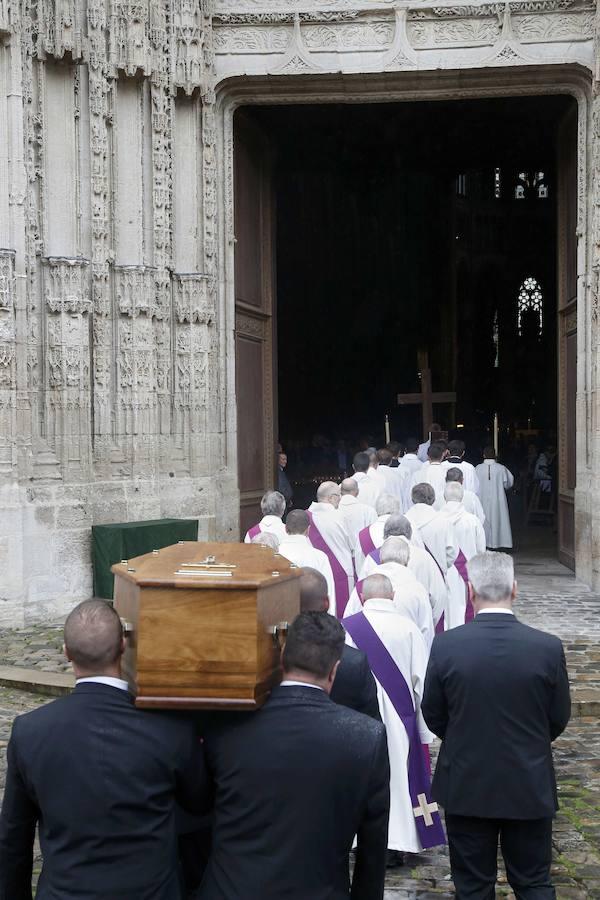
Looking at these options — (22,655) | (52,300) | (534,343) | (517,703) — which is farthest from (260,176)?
(534,343)

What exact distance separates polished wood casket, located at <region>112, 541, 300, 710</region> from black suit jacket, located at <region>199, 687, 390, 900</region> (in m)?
0.11

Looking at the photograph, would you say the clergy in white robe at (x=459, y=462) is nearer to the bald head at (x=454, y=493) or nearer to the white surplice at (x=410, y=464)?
the white surplice at (x=410, y=464)

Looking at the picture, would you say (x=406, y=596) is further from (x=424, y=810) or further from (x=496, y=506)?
(x=496, y=506)

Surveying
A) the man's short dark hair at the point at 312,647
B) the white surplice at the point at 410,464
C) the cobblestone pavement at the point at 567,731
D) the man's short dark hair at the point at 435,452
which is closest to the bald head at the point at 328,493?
the cobblestone pavement at the point at 567,731

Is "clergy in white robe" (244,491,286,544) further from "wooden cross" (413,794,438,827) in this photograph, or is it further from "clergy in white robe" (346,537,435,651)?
"wooden cross" (413,794,438,827)

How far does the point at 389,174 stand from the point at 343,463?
724cm

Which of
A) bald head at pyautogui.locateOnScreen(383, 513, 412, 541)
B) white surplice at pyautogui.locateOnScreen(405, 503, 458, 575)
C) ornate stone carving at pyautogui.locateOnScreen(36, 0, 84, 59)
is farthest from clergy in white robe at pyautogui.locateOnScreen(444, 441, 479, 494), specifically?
bald head at pyautogui.locateOnScreen(383, 513, 412, 541)

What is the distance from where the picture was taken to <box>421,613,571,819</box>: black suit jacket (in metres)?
3.96

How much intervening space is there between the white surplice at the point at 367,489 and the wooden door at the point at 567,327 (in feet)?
10.1

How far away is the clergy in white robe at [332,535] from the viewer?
364 inches

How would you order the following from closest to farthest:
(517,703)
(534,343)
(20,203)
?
(517,703) → (20,203) → (534,343)

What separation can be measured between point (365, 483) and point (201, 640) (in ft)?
30.1

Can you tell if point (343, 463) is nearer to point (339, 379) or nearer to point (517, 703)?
point (339, 379)

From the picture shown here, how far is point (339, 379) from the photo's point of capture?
28297mm
